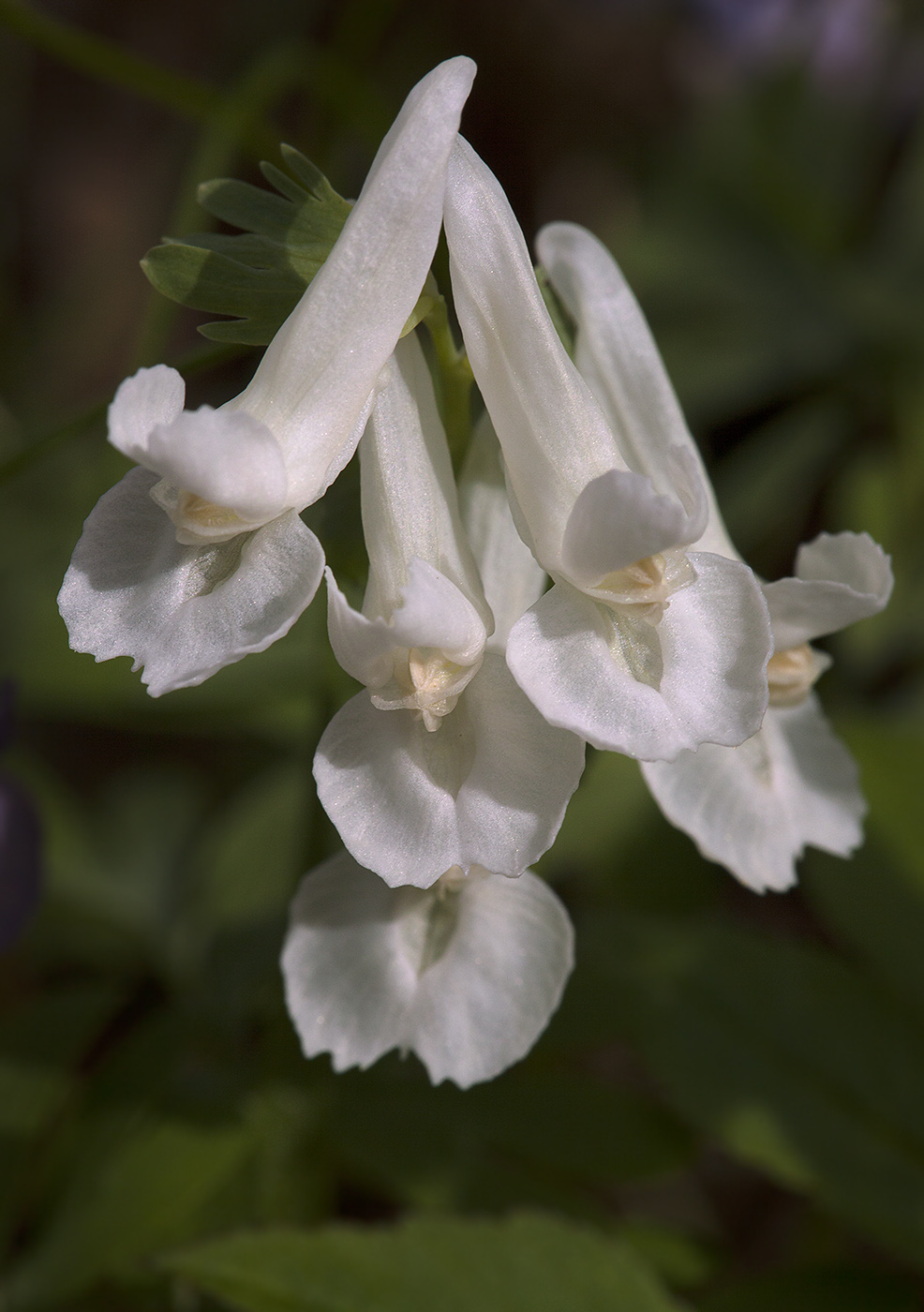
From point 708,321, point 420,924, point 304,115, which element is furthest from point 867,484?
point 304,115

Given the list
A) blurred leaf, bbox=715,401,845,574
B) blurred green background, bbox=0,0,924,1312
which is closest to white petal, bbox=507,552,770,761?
blurred green background, bbox=0,0,924,1312

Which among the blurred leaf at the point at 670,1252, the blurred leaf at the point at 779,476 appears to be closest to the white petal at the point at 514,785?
the blurred leaf at the point at 670,1252

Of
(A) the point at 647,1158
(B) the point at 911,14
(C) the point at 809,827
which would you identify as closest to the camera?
(C) the point at 809,827

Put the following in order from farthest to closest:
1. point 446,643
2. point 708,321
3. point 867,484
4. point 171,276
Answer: point 708,321
point 867,484
point 171,276
point 446,643

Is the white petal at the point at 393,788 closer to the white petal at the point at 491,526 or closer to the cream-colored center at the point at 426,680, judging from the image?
the cream-colored center at the point at 426,680

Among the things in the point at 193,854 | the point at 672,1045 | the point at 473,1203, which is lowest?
the point at 193,854

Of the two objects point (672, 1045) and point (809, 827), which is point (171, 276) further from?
point (672, 1045)
